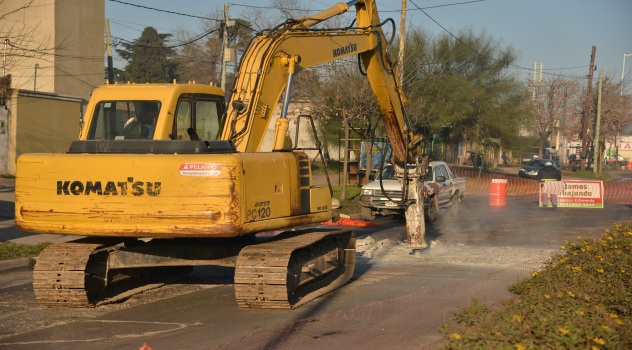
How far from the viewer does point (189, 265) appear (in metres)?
11.0

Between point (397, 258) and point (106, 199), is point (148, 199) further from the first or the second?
point (397, 258)

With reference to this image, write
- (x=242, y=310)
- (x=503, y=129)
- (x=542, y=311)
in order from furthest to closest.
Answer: (x=503, y=129) → (x=242, y=310) → (x=542, y=311)

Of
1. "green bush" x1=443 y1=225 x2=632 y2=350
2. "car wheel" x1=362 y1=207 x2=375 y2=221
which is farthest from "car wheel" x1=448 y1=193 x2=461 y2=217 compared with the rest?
"green bush" x1=443 y1=225 x2=632 y2=350

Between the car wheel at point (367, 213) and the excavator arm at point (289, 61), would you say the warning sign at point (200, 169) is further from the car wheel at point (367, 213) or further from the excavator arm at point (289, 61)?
the car wheel at point (367, 213)

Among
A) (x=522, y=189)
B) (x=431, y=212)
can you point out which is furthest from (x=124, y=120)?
(x=522, y=189)

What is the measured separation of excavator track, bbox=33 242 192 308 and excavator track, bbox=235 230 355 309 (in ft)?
6.57

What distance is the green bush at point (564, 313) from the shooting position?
6312 mm

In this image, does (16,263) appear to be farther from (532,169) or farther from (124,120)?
(532,169)

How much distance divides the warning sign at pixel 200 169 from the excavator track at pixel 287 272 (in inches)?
50.7

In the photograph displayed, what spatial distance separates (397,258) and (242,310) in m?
6.37

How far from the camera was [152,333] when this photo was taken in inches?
362

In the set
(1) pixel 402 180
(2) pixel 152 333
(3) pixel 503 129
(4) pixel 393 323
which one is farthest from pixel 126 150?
(3) pixel 503 129

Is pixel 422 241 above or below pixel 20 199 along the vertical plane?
below

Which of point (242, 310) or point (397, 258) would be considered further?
point (397, 258)
